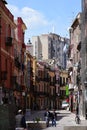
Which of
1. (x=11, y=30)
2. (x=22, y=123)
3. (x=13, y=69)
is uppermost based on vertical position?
(x=11, y=30)

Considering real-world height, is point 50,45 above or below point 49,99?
above

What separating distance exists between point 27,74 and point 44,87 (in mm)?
33223

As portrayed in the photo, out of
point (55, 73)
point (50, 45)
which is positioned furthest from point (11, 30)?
point (50, 45)

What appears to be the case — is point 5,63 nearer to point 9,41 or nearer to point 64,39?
point 9,41

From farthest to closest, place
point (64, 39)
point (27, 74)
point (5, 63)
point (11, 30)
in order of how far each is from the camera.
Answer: point (64, 39) → point (27, 74) → point (11, 30) → point (5, 63)

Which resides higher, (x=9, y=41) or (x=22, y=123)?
(x=9, y=41)

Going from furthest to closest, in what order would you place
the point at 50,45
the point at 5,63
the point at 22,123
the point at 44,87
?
the point at 50,45 → the point at 44,87 → the point at 5,63 → the point at 22,123

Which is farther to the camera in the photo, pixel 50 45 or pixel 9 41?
pixel 50 45

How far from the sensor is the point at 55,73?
5512 inches

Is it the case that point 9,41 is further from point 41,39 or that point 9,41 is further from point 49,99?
point 41,39

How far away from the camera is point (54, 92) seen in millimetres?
141125

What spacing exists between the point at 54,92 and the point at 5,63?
259ft

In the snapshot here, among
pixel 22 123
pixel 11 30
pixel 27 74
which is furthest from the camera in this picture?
pixel 27 74

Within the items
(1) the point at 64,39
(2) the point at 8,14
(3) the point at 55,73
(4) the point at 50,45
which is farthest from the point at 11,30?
(1) the point at 64,39
